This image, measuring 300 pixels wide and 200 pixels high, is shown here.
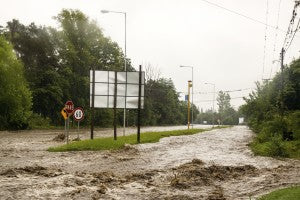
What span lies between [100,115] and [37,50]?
630 inches

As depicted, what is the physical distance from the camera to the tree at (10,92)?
45438mm

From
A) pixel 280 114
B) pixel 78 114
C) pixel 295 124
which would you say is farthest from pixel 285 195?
pixel 280 114

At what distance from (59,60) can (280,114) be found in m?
41.8

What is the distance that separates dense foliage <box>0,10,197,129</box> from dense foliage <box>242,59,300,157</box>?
87.1 feet

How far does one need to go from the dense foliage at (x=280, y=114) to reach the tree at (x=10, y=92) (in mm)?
26575

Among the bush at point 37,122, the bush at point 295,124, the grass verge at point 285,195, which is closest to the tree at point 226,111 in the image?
the bush at point 37,122

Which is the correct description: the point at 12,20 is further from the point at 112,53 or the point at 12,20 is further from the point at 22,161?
the point at 22,161

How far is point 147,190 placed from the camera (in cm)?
1173

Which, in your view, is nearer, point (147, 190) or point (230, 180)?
point (147, 190)

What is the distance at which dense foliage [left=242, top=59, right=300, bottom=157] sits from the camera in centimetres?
2211

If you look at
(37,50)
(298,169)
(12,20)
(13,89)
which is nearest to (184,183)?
(298,169)

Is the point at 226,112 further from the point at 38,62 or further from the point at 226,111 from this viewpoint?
the point at 38,62

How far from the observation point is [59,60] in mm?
63562

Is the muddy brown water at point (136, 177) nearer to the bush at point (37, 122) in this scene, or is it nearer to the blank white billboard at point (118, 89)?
the blank white billboard at point (118, 89)
